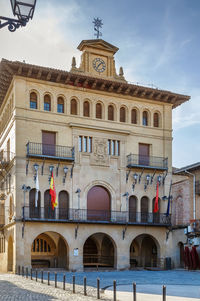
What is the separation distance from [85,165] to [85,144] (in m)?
1.72

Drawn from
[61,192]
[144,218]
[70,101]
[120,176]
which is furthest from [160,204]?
[70,101]

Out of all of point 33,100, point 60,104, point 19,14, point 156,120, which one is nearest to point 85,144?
→ point 60,104

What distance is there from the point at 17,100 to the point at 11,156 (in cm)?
433

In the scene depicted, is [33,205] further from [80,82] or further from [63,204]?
[80,82]

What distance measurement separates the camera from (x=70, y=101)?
36031mm

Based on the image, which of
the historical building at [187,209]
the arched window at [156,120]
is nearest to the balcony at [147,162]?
the historical building at [187,209]

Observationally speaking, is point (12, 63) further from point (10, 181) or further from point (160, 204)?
point (160, 204)

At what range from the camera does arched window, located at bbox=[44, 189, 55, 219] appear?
33.7 meters

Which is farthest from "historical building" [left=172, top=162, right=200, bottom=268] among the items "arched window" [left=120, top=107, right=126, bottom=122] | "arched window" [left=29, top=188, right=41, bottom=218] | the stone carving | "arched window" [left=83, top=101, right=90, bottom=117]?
"arched window" [left=29, top=188, right=41, bottom=218]

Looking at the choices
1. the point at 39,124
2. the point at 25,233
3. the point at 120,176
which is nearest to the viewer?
the point at 25,233

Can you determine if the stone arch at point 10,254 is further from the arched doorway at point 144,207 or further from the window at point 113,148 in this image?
the arched doorway at point 144,207

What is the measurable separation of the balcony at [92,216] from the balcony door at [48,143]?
425cm

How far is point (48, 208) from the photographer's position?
33.9 metres

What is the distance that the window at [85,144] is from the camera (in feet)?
117
